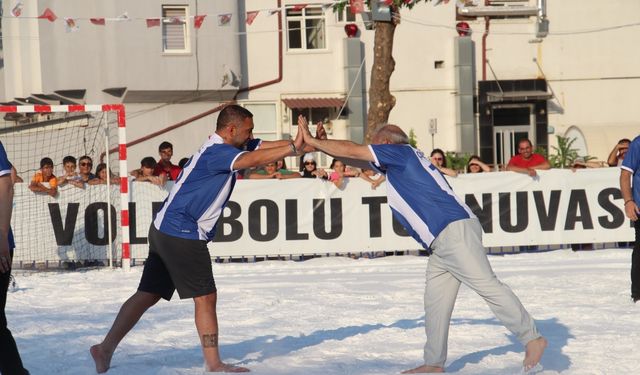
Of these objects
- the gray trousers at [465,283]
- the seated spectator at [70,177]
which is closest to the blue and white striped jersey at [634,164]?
the gray trousers at [465,283]

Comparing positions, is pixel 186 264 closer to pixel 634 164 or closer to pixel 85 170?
pixel 634 164

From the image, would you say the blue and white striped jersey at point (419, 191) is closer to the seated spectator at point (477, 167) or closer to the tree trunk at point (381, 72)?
the seated spectator at point (477, 167)

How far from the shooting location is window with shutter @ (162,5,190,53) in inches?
1254

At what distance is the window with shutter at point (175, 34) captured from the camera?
105 ft

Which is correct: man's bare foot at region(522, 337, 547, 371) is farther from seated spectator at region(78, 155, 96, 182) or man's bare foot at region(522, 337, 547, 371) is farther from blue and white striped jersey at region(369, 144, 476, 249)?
seated spectator at region(78, 155, 96, 182)

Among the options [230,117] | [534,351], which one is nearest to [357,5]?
[230,117]

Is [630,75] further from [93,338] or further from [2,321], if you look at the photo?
[2,321]

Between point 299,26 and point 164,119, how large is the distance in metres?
4.85

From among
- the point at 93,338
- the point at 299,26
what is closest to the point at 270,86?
the point at 299,26

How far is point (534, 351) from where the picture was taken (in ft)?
23.9

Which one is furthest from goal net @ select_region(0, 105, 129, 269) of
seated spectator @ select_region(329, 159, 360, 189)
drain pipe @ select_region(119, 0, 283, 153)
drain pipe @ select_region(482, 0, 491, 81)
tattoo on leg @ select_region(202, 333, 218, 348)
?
drain pipe @ select_region(482, 0, 491, 81)

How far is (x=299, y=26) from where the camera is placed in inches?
1303

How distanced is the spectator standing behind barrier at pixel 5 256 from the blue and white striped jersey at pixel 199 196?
1.25 m

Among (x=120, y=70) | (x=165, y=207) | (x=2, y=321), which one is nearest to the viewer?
(x=2, y=321)
